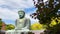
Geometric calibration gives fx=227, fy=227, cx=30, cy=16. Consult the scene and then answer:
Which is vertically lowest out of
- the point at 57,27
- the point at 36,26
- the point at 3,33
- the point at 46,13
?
the point at 36,26

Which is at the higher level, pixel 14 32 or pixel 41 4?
pixel 41 4

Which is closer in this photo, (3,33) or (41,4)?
(41,4)

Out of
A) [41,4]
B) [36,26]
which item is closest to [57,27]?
[41,4]

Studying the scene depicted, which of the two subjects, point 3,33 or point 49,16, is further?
point 3,33

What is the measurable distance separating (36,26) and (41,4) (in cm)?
3351

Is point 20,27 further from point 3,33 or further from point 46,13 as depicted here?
point 46,13

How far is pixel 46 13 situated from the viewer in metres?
6.39

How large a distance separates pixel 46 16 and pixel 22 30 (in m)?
7.17

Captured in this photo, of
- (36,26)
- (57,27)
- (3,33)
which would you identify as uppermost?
(57,27)

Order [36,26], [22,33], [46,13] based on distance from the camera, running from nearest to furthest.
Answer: [46,13] < [22,33] < [36,26]

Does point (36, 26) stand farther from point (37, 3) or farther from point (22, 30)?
point (37, 3)

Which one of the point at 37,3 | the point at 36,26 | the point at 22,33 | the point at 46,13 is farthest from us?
the point at 36,26

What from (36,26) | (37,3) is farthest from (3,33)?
(36,26)

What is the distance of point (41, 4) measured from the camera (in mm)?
6621
